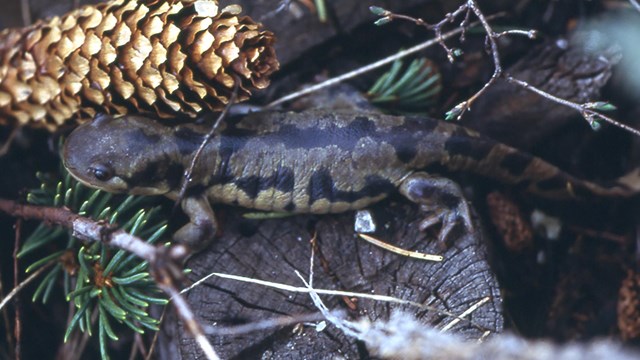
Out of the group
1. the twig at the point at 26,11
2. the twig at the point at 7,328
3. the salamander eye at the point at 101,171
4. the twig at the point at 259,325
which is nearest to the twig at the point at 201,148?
the salamander eye at the point at 101,171

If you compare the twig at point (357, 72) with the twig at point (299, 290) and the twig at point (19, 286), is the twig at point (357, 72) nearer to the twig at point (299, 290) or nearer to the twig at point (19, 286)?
the twig at point (299, 290)

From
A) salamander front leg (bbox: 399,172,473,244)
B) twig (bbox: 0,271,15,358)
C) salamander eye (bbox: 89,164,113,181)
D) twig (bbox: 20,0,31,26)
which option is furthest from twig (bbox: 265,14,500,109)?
twig (bbox: 0,271,15,358)

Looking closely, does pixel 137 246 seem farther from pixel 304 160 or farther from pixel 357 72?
pixel 357 72

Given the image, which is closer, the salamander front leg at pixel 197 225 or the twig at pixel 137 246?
the twig at pixel 137 246

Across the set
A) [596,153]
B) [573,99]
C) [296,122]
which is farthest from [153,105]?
[596,153]

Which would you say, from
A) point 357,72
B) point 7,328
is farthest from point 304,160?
point 7,328

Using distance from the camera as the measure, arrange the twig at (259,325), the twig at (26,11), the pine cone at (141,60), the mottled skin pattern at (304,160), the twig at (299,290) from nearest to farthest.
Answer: the twig at (259,325) < the twig at (299,290) < the pine cone at (141,60) < the mottled skin pattern at (304,160) < the twig at (26,11)

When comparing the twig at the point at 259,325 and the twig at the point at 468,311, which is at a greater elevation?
the twig at the point at 259,325
